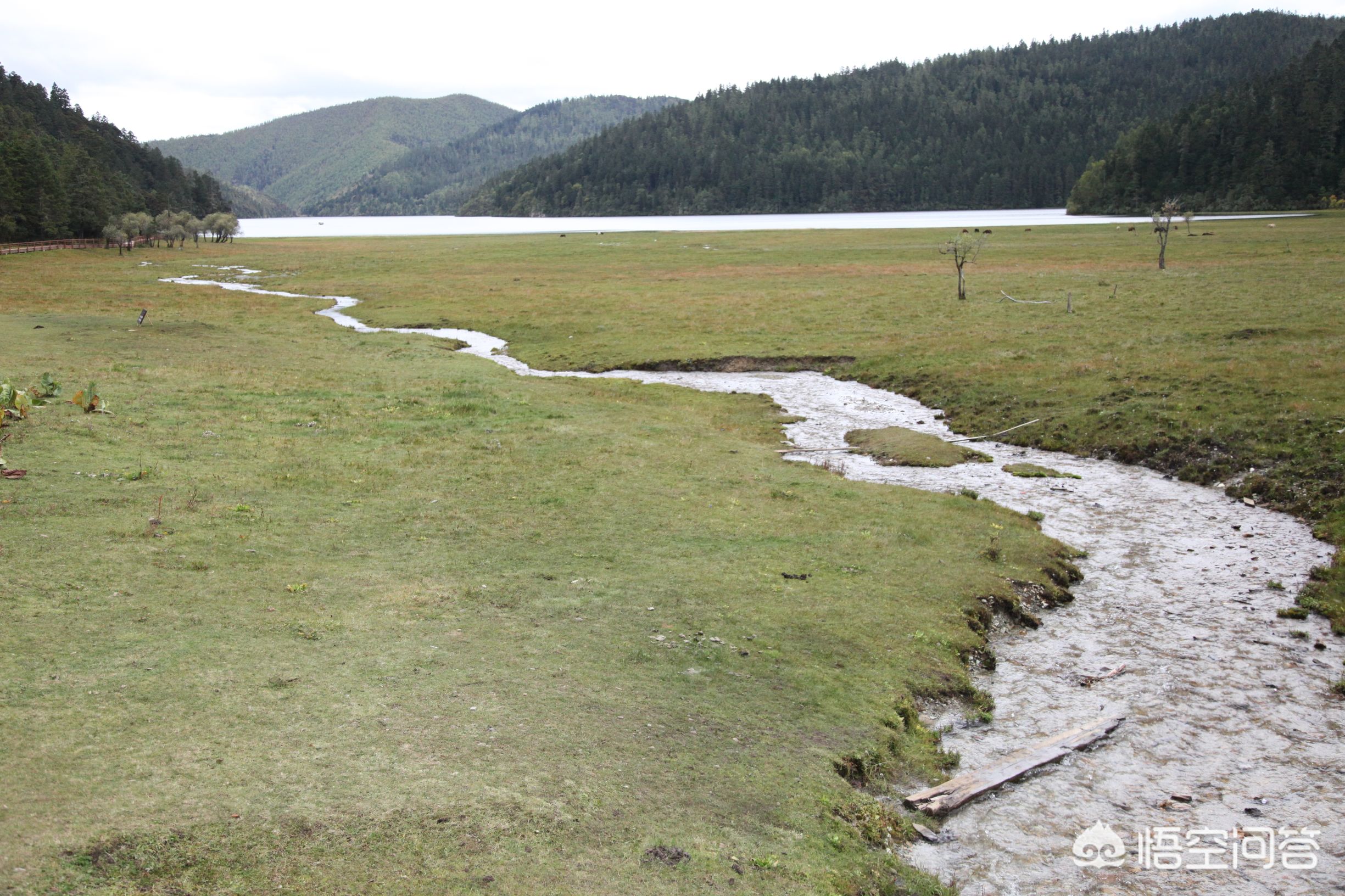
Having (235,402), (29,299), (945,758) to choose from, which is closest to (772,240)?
(29,299)

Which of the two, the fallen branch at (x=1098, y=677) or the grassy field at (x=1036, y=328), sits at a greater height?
the grassy field at (x=1036, y=328)

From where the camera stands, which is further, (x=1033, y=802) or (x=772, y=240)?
(x=772, y=240)

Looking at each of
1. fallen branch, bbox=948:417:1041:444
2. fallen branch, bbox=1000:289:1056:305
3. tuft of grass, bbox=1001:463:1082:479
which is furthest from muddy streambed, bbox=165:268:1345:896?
fallen branch, bbox=1000:289:1056:305

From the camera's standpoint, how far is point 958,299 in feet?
213

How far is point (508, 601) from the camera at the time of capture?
16391mm

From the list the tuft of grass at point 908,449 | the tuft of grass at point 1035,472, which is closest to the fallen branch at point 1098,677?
the tuft of grass at point 1035,472

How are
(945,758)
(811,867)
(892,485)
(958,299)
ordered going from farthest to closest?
(958,299) < (892,485) < (945,758) < (811,867)

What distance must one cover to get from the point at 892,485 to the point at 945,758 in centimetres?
1502

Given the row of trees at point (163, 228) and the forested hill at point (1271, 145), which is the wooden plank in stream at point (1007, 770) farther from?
the forested hill at point (1271, 145)

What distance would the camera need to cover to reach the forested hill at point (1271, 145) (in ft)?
570

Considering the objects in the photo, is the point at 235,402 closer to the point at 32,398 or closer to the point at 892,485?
the point at 32,398

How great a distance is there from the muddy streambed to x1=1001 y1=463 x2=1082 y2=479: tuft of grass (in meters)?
1.52

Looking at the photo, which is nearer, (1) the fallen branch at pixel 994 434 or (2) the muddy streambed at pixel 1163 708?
(2) the muddy streambed at pixel 1163 708

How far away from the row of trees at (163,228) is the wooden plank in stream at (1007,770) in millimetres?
159962
